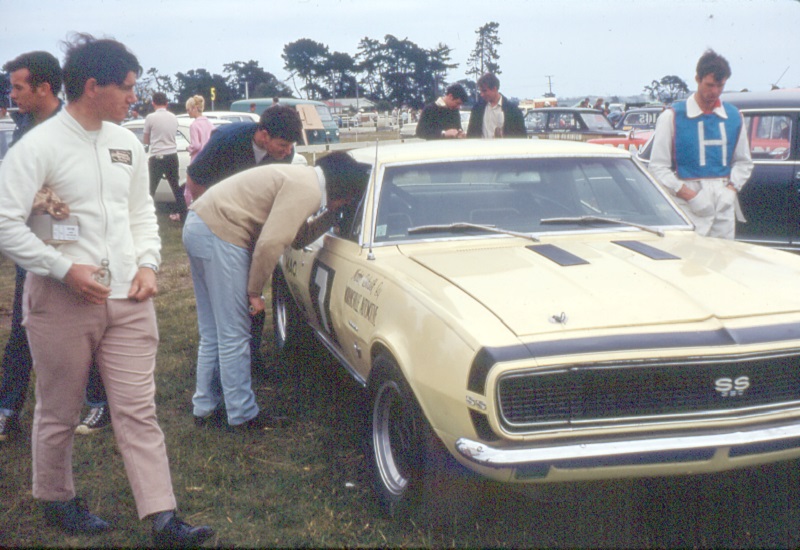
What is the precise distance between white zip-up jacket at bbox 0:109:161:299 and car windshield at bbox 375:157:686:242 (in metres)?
1.34

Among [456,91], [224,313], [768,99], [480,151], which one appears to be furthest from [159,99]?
[480,151]

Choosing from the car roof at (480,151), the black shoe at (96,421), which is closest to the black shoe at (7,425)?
the black shoe at (96,421)

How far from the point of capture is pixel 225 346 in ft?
14.1

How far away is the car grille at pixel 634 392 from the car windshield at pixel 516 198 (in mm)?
1378

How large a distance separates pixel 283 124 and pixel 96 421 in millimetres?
1871

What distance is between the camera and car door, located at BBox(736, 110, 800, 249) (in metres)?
7.35

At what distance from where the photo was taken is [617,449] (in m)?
2.76

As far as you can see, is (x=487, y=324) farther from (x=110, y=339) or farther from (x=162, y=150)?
(x=162, y=150)

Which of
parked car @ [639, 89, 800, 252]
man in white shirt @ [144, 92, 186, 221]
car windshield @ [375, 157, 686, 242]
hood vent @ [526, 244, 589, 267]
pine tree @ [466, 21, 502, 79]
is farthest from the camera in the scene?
pine tree @ [466, 21, 502, 79]

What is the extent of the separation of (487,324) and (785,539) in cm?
145

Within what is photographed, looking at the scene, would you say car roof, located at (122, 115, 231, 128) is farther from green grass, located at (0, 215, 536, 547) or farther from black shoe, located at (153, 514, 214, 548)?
black shoe, located at (153, 514, 214, 548)

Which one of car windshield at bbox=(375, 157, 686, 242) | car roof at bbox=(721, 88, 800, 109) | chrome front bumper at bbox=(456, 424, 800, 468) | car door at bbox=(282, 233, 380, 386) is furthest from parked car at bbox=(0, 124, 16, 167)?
chrome front bumper at bbox=(456, 424, 800, 468)


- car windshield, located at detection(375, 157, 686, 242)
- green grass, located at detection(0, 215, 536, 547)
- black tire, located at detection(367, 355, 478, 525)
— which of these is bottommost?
green grass, located at detection(0, 215, 536, 547)

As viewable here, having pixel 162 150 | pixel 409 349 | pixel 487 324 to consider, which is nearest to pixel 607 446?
pixel 487 324
